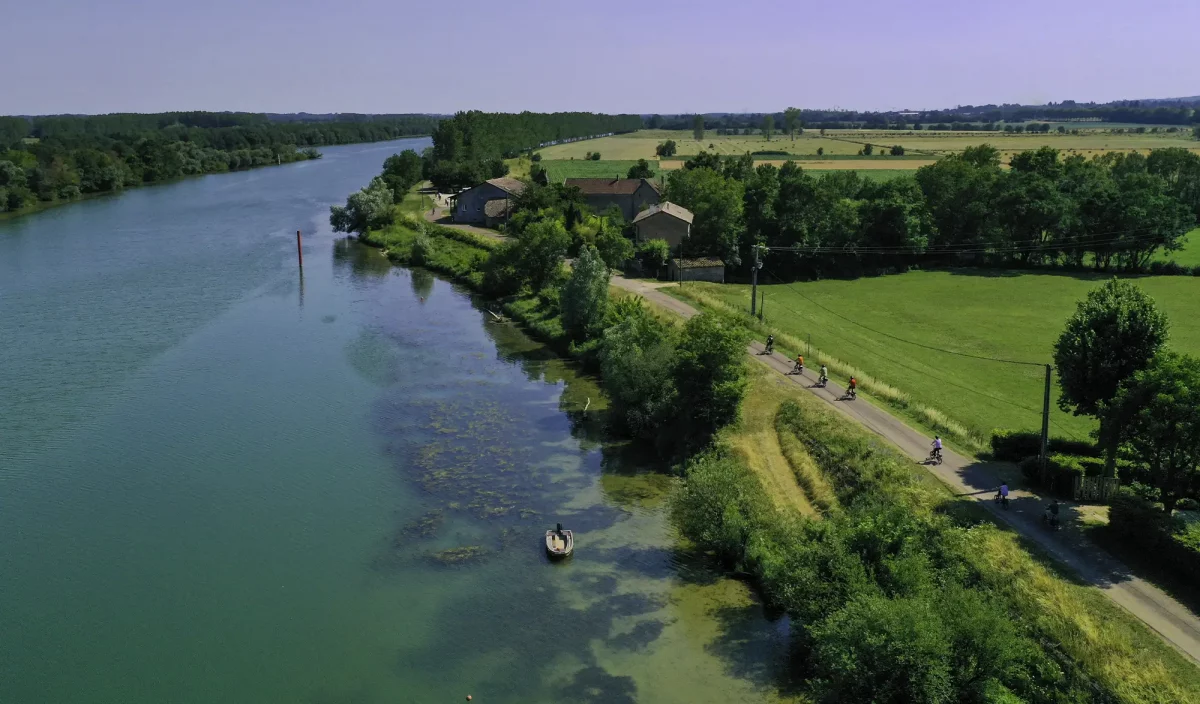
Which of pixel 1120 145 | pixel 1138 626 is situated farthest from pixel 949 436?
pixel 1120 145

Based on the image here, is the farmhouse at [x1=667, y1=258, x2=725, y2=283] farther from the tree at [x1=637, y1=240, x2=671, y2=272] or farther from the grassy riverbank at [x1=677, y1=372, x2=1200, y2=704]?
the grassy riverbank at [x1=677, y1=372, x2=1200, y2=704]

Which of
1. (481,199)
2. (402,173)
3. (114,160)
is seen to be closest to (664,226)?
(481,199)

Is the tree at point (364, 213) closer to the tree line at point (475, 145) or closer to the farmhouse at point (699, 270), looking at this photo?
the tree line at point (475, 145)

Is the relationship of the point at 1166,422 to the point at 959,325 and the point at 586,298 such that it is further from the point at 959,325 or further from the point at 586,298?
the point at 586,298

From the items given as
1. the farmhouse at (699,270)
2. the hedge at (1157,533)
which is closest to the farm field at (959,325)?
the farmhouse at (699,270)

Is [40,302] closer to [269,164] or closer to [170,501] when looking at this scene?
[170,501]

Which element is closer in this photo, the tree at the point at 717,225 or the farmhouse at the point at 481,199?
the tree at the point at 717,225

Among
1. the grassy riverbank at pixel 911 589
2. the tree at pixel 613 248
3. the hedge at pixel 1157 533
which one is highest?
the tree at pixel 613 248
